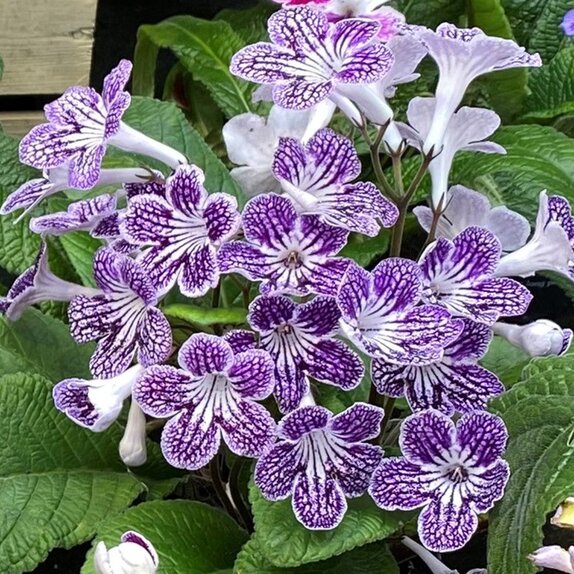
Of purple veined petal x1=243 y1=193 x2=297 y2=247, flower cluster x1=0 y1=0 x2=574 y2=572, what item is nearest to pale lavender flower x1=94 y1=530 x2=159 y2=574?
flower cluster x1=0 y1=0 x2=574 y2=572

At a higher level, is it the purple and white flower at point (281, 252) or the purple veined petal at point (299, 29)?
the purple veined petal at point (299, 29)

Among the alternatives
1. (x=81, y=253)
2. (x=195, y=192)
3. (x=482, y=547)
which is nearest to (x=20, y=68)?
(x=81, y=253)

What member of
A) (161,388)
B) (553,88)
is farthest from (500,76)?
(161,388)

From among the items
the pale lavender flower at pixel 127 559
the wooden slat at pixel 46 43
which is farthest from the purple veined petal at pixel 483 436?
the wooden slat at pixel 46 43

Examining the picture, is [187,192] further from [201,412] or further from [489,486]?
[489,486]

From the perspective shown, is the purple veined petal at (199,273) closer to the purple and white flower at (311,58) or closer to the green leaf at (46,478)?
the purple and white flower at (311,58)

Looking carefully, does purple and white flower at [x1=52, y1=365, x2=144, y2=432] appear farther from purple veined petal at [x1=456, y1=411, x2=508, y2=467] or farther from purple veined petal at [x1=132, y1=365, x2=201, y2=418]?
purple veined petal at [x1=456, y1=411, x2=508, y2=467]

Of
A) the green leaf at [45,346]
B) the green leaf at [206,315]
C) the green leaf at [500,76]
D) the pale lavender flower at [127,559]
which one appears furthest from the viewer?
the green leaf at [500,76]
